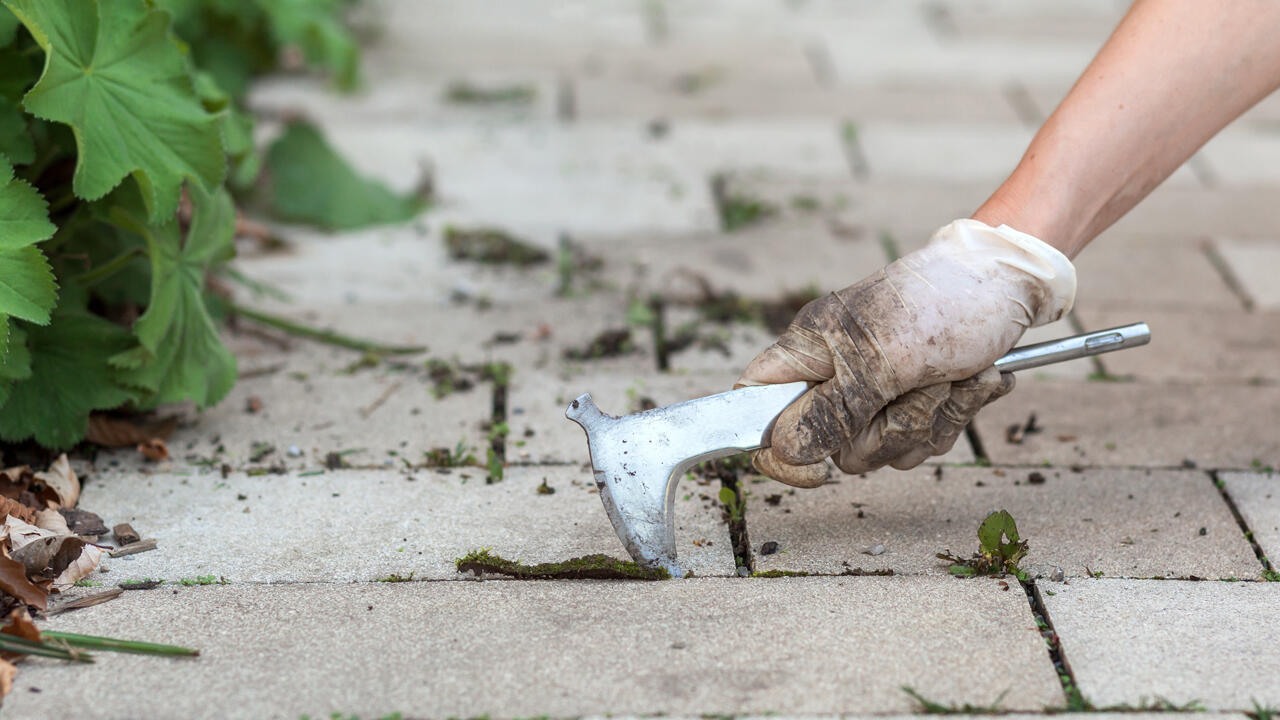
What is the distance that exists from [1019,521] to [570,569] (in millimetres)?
812

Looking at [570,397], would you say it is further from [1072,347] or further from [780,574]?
[1072,347]

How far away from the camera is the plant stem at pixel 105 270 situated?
2295 mm

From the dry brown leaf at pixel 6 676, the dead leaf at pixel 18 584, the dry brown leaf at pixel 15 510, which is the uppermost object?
the dry brown leaf at pixel 15 510

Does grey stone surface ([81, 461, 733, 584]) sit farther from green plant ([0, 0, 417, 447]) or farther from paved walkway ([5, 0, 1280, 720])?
green plant ([0, 0, 417, 447])

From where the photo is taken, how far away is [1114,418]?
2.59 metres

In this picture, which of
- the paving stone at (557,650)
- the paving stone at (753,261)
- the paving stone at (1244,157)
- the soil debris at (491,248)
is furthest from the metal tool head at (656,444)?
the paving stone at (1244,157)

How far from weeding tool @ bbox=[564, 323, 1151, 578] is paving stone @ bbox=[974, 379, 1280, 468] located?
567mm

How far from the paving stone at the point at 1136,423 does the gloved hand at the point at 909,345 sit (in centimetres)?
50

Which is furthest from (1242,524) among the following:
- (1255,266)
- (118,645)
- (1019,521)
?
(118,645)

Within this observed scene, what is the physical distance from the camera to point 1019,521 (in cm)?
217

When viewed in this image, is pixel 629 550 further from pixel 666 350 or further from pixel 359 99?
pixel 359 99

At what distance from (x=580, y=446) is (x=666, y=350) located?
19.9 inches

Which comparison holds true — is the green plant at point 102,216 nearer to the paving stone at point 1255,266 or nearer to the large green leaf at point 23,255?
the large green leaf at point 23,255

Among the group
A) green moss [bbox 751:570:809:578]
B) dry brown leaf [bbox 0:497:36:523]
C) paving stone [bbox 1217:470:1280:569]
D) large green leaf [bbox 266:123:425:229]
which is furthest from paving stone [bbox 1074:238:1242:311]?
dry brown leaf [bbox 0:497:36:523]
